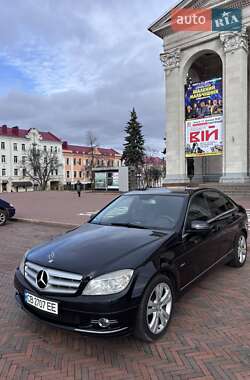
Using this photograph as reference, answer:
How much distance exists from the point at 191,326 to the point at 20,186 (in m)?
83.9

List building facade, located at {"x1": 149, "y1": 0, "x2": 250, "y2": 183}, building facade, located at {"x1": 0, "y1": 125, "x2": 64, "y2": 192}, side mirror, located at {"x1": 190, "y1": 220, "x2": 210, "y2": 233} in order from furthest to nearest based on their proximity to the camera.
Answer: building facade, located at {"x1": 0, "y1": 125, "x2": 64, "y2": 192} < building facade, located at {"x1": 149, "y1": 0, "x2": 250, "y2": 183} < side mirror, located at {"x1": 190, "y1": 220, "x2": 210, "y2": 233}

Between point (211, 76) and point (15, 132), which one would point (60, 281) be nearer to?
point (211, 76)

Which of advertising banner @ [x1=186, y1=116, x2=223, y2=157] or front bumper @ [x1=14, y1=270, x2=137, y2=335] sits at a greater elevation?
advertising banner @ [x1=186, y1=116, x2=223, y2=157]

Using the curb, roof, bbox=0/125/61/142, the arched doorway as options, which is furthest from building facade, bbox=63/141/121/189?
the curb

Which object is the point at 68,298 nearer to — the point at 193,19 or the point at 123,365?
the point at 123,365

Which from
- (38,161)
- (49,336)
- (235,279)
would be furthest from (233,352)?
(38,161)

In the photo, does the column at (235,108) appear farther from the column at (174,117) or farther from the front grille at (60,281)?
the front grille at (60,281)

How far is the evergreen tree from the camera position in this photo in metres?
54.9

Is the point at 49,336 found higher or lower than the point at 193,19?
Result: lower

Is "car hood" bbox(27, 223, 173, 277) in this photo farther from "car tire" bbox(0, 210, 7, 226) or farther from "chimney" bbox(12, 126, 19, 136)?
"chimney" bbox(12, 126, 19, 136)

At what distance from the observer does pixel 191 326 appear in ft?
11.7

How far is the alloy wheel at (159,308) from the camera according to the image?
3.18m

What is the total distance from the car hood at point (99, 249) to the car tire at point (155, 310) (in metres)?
0.31

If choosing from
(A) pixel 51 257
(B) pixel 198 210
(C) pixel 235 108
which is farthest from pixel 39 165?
(A) pixel 51 257
